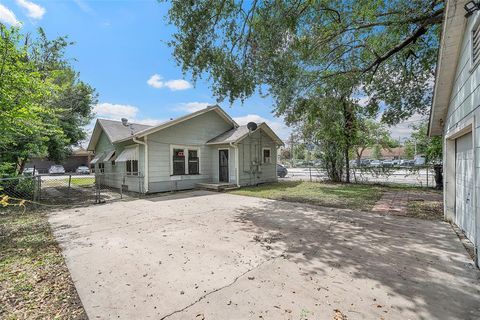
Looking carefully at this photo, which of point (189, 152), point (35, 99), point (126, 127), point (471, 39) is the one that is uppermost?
point (126, 127)

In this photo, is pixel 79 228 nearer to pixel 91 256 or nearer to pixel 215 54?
pixel 91 256

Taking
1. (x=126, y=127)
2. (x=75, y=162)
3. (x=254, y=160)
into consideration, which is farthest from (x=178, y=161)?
(x=75, y=162)

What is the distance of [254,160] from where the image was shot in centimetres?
1448

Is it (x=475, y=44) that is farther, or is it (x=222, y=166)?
(x=222, y=166)

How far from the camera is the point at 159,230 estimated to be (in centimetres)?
559

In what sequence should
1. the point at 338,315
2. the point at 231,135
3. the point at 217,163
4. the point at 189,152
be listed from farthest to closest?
the point at 217,163
the point at 231,135
the point at 189,152
the point at 338,315

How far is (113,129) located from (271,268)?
13.9 m

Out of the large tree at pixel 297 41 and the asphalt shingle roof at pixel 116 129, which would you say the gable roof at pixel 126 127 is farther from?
the large tree at pixel 297 41

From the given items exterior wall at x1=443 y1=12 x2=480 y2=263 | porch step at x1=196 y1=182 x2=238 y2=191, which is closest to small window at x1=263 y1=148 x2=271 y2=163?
porch step at x1=196 y1=182 x2=238 y2=191

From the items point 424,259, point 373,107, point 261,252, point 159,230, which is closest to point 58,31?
point 159,230

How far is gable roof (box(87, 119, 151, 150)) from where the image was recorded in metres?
13.4

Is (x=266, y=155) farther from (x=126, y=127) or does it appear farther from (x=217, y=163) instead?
(x=126, y=127)

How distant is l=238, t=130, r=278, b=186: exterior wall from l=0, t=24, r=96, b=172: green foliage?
8.83m

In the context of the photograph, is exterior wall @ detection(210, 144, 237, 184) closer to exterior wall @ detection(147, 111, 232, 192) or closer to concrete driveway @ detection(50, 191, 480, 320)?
exterior wall @ detection(147, 111, 232, 192)
